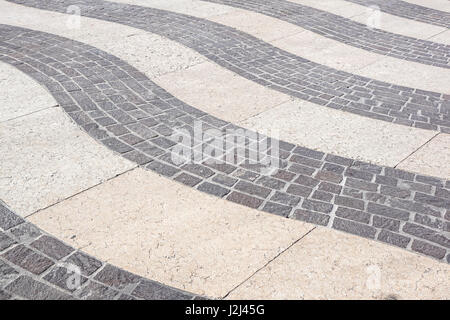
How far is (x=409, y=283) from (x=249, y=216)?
137 centimetres

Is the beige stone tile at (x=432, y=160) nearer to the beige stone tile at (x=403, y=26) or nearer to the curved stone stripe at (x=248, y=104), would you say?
the curved stone stripe at (x=248, y=104)

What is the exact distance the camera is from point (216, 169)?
5.01 m

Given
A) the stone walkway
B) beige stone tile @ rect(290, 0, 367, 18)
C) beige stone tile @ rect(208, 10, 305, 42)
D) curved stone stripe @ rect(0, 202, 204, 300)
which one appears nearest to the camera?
curved stone stripe @ rect(0, 202, 204, 300)

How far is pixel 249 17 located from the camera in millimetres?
9891

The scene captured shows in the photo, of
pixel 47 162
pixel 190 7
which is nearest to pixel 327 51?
pixel 190 7

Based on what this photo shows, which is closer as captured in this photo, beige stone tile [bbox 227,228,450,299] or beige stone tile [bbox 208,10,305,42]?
beige stone tile [bbox 227,228,450,299]

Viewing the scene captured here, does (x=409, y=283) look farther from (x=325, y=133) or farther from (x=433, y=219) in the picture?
(x=325, y=133)

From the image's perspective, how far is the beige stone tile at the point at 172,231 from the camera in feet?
12.3

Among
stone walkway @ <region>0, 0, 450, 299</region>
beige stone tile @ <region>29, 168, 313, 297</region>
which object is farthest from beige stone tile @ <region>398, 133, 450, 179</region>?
beige stone tile @ <region>29, 168, 313, 297</region>

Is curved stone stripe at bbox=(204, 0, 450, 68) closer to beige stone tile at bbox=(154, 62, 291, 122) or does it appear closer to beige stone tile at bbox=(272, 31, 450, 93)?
beige stone tile at bbox=(272, 31, 450, 93)

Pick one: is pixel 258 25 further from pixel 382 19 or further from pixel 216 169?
pixel 216 169

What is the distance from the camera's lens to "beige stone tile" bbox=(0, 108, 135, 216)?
4535mm
